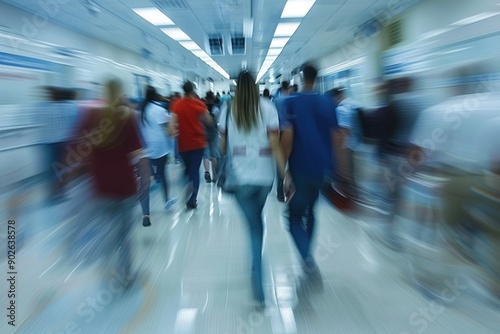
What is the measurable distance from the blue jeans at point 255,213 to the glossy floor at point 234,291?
0.23 metres

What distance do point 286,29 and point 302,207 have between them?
690cm

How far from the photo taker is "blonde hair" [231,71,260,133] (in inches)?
85.9

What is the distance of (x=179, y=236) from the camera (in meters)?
3.60

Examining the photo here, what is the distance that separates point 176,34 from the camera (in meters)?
8.55

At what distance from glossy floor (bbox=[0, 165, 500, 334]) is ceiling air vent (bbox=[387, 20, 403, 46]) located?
19.2ft

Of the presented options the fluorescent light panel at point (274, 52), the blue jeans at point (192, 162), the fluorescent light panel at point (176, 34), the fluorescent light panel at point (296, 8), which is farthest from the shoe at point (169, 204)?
the fluorescent light panel at point (274, 52)

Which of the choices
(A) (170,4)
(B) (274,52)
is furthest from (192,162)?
(B) (274,52)

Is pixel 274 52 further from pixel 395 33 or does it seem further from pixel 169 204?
pixel 169 204

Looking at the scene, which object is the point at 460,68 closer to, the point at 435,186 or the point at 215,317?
the point at 435,186

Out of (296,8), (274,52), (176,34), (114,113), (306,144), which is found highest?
(296,8)

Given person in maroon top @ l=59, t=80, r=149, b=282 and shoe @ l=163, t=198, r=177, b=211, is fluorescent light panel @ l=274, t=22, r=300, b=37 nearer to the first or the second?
shoe @ l=163, t=198, r=177, b=211

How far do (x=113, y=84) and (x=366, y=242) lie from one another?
8.08 feet

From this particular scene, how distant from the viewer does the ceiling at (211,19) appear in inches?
241

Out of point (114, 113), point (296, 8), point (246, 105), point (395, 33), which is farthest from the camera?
point (395, 33)
